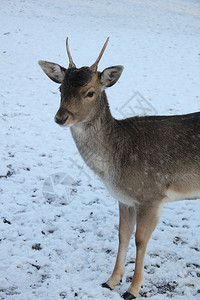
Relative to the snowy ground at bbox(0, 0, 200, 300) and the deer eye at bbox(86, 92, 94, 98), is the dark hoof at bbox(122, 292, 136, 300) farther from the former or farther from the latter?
the deer eye at bbox(86, 92, 94, 98)

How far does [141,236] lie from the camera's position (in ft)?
12.6

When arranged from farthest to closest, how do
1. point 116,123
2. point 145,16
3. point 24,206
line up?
point 145,16 < point 24,206 < point 116,123

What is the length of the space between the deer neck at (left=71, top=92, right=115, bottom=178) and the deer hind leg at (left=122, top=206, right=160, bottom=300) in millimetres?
535

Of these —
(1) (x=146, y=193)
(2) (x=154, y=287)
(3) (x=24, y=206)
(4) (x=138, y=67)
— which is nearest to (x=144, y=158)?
(1) (x=146, y=193)

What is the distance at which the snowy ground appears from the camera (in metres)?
4.16

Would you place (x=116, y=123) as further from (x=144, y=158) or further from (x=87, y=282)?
(x=87, y=282)

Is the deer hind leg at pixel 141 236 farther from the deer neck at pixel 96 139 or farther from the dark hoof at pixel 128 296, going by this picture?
the deer neck at pixel 96 139

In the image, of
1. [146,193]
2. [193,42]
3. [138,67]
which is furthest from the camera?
[193,42]

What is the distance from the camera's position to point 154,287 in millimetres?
4082

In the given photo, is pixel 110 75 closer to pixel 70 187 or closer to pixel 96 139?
pixel 96 139

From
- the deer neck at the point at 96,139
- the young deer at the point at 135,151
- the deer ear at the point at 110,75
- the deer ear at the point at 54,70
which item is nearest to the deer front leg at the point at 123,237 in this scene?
the young deer at the point at 135,151

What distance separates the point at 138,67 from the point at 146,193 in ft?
28.8

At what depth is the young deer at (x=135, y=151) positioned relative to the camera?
147 inches

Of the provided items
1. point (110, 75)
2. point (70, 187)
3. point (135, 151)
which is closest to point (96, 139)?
point (135, 151)
